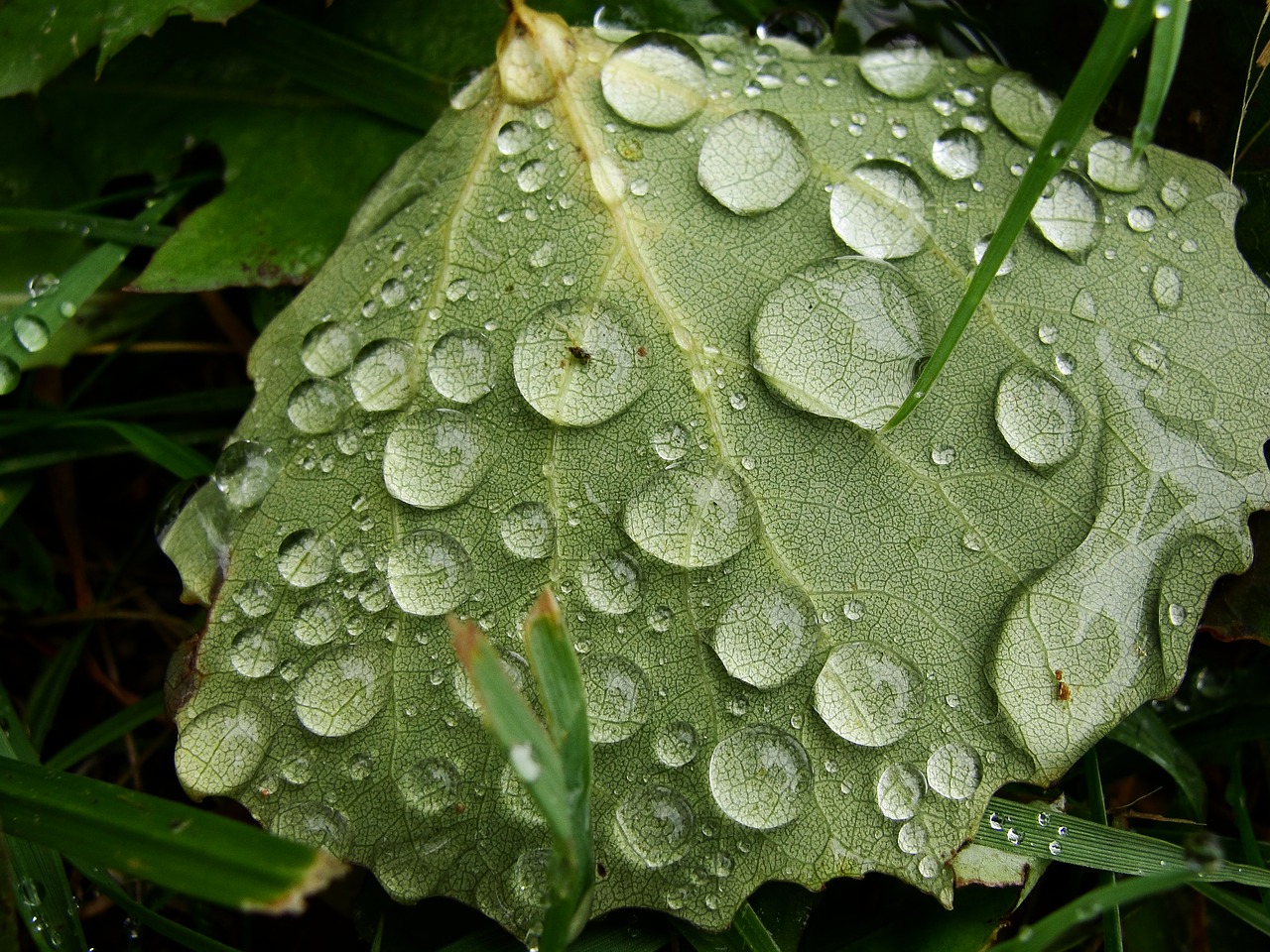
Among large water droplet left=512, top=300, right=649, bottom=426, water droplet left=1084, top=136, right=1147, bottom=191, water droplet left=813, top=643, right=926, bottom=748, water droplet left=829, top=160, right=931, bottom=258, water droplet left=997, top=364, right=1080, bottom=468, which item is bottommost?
water droplet left=813, top=643, right=926, bottom=748

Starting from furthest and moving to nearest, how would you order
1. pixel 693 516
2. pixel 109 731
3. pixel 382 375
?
pixel 109 731, pixel 382 375, pixel 693 516

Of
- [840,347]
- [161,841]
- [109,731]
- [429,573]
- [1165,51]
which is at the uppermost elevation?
[1165,51]

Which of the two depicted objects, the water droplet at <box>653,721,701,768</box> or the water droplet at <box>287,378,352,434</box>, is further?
the water droplet at <box>287,378,352,434</box>

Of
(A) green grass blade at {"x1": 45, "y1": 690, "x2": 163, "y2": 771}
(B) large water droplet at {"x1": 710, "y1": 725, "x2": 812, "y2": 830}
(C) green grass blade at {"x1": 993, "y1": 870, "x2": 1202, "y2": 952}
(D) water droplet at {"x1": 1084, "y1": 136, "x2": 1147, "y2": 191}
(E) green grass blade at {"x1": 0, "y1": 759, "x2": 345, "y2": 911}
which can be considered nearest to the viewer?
(E) green grass blade at {"x1": 0, "y1": 759, "x2": 345, "y2": 911}

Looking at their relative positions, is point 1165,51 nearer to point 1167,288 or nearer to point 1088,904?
point 1167,288

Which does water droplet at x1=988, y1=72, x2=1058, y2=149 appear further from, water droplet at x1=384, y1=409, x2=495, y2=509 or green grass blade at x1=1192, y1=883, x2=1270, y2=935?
green grass blade at x1=1192, y1=883, x2=1270, y2=935

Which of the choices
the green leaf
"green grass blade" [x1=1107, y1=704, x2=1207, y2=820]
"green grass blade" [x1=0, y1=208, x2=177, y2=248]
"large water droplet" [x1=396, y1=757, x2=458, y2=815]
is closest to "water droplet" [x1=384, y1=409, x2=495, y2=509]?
the green leaf

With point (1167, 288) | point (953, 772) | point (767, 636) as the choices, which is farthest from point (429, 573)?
point (1167, 288)

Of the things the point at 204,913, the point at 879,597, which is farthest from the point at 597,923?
the point at 204,913
